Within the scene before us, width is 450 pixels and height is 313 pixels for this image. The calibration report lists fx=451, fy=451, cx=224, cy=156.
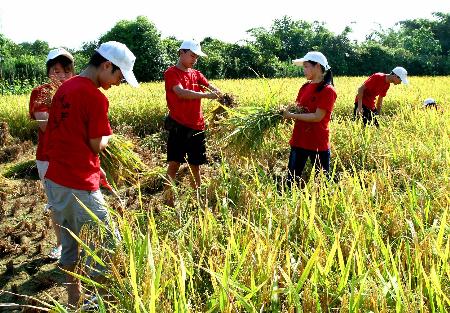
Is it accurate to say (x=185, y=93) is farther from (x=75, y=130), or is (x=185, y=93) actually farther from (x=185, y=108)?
(x=75, y=130)

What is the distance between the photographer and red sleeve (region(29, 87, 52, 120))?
9.18 ft

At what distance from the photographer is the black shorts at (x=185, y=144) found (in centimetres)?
378

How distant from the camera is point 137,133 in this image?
745 cm

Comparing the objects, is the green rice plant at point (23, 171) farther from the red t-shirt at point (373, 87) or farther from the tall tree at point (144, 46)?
the tall tree at point (144, 46)

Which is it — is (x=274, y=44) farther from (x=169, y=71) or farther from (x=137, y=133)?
(x=169, y=71)

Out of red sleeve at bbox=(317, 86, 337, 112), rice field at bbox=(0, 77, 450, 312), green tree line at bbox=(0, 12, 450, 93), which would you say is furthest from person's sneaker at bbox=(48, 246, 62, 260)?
green tree line at bbox=(0, 12, 450, 93)

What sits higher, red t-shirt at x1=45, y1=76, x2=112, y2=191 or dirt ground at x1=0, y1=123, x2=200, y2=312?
red t-shirt at x1=45, y1=76, x2=112, y2=191

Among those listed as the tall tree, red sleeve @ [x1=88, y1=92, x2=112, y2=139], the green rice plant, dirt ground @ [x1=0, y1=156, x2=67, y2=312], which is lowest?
dirt ground @ [x1=0, y1=156, x2=67, y2=312]

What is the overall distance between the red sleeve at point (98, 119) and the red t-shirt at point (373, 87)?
425cm

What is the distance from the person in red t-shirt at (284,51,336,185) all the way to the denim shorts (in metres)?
1.51

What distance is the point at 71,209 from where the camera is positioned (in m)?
2.25

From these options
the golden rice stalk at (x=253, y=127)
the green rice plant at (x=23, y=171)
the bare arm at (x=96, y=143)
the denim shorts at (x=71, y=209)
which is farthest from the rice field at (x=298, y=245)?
the green rice plant at (x=23, y=171)

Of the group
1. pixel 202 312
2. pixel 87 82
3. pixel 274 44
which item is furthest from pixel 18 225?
pixel 274 44

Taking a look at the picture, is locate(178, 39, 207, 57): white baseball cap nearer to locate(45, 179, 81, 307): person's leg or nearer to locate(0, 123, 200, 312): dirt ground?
locate(0, 123, 200, 312): dirt ground
